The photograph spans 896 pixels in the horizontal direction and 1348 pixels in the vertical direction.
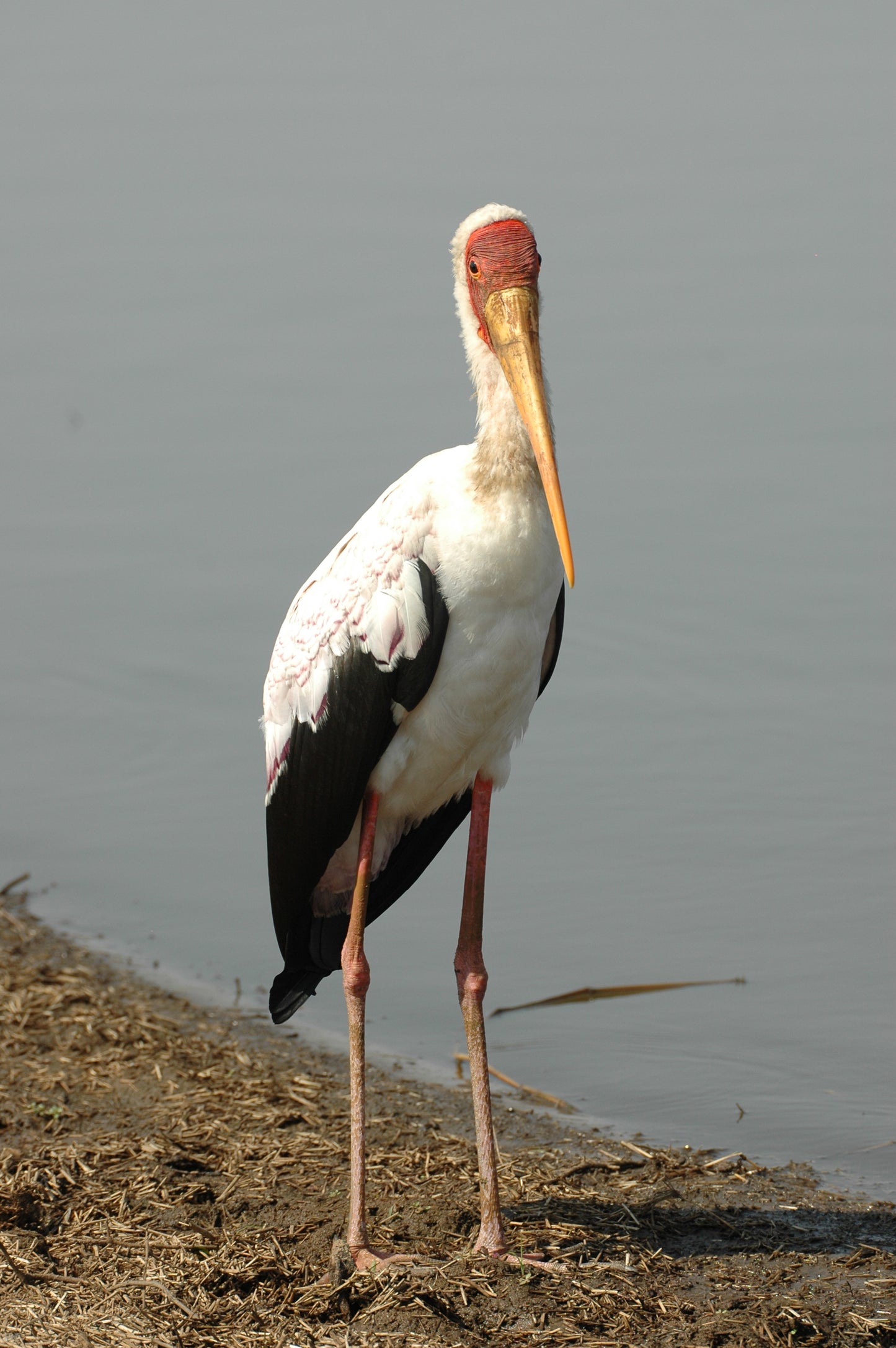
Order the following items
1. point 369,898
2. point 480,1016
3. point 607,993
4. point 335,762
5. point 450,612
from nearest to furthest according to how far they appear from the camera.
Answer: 1. point 450,612
2. point 335,762
3. point 480,1016
4. point 369,898
5. point 607,993

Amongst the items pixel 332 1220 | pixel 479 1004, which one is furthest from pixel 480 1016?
pixel 332 1220

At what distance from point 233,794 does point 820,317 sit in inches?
214

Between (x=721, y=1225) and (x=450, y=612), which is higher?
(x=450, y=612)

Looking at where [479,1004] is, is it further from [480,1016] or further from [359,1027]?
[359,1027]

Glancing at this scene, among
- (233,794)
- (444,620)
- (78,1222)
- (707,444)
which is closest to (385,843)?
(444,620)

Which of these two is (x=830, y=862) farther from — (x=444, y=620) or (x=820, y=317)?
(x=820, y=317)

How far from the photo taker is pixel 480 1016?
4273 mm

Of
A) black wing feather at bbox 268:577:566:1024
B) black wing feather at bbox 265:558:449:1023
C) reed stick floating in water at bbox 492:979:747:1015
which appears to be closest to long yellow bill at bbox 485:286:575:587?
black wing feather at bbox 265:558:449:1023

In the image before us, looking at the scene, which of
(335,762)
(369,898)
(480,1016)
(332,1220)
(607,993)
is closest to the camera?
(335,762)

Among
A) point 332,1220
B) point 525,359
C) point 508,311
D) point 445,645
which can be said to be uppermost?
point 508,311

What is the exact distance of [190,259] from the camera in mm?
12633

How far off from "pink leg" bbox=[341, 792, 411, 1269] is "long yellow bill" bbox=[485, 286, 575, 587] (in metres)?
0.89

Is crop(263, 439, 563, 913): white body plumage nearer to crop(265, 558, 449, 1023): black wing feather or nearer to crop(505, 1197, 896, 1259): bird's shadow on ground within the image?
crop(265, 558, 449, 1023): black wing feather

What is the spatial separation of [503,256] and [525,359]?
0.83ft
